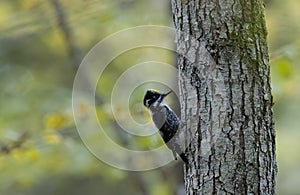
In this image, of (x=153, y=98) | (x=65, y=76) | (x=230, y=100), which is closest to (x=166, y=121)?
(x=153, y=98)

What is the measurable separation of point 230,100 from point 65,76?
18.0 feet

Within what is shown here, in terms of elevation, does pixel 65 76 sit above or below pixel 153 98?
above

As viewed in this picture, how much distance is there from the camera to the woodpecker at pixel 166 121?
11.0ft

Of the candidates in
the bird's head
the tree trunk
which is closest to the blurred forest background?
the bird's head

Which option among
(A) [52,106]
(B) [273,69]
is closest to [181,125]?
(B) [273,69]

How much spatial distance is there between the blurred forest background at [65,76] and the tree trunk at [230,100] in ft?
6.84

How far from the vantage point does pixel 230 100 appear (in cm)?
311

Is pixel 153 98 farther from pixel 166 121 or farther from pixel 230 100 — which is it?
pixel 230 100

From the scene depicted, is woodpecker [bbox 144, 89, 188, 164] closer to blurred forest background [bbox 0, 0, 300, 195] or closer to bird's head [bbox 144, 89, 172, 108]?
bird's head [bbox 144, 89, 172, 108]

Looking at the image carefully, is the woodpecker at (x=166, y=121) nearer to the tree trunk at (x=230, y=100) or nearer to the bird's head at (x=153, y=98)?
the bird's head at (x=153, y=98)

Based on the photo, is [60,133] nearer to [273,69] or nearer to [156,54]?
[156,54]

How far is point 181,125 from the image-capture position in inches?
130

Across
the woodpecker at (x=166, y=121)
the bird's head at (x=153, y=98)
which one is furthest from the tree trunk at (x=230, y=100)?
the bird's head at (x=153, y=98)

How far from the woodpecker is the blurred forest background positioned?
1838 mm
